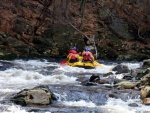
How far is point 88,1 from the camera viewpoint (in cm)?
2748

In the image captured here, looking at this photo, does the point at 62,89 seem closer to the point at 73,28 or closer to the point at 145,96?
the point at 145,96

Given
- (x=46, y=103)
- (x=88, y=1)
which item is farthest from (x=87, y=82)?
(x=88, y=1)

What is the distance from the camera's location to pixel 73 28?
2220 cm

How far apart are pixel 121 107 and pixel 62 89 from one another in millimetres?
2471

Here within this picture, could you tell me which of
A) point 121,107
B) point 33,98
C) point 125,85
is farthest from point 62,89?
point 121,107

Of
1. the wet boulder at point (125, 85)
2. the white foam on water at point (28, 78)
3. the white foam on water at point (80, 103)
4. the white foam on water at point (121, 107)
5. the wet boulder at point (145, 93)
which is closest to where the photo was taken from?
the white foam on water at point (121, 107)

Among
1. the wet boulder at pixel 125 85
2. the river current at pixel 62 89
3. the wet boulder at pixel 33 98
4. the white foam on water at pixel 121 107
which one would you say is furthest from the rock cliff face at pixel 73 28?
the white foam on water at pixel 121 107

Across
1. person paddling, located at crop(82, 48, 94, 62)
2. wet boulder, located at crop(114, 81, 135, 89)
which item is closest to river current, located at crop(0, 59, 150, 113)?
person paddling, located at crop(82, 48, 94, 62)

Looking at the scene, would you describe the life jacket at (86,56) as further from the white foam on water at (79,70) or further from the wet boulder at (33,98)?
the wet boulder at (33,98)

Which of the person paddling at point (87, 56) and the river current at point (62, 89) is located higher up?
the person paddling at point (87, 56)

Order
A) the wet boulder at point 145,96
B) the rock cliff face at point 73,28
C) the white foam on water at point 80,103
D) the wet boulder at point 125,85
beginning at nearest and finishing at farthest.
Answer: the white foam on water at point 80,103, the wet boulder at point 145,96, the wet boulder at point 125,85, the rock cliff face at point 73,28

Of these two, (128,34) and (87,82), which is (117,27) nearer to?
(128,34)

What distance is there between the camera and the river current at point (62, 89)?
30.7 feet

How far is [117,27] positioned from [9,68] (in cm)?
1085
